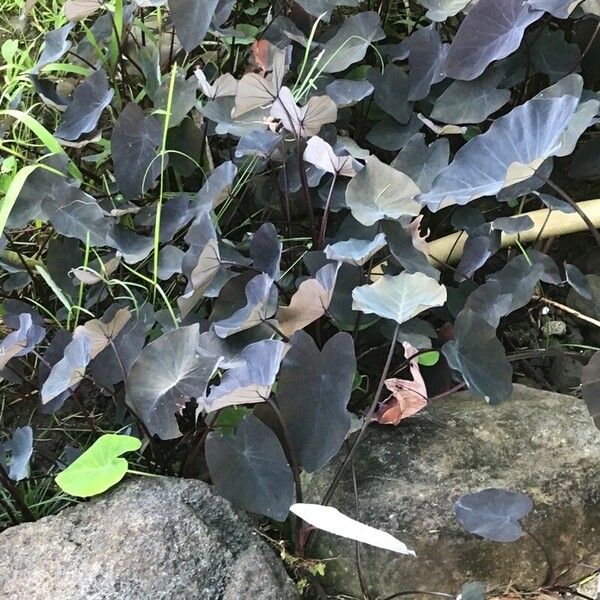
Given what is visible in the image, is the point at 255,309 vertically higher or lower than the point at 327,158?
lower

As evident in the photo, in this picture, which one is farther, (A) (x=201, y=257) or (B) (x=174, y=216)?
(B) (x=174, y=216)

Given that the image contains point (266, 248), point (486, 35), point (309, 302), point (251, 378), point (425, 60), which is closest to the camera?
point (251, 378)

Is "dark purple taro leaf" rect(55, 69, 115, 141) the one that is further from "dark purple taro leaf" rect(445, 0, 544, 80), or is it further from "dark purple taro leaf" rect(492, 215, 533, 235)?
"dark purple taro leaf" rect(492, 215, 533, 235)

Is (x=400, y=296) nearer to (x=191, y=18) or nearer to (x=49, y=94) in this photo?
(x=191, y=18)

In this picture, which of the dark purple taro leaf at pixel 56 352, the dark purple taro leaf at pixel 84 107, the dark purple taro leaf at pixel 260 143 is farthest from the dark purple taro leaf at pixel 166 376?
the dark purple taro leaf at pixel 84 107

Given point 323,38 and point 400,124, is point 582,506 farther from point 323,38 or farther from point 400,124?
point 323,38

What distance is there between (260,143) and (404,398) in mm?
436

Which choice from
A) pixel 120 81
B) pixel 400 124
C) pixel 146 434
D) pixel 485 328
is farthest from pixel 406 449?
pixel 120 81

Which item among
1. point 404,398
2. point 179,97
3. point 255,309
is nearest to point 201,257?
point 255,309

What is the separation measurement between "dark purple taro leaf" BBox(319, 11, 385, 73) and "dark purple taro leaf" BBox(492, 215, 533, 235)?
0.43 meters

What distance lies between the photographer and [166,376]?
0.82m

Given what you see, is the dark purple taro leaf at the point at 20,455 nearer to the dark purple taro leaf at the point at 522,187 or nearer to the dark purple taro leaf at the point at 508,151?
the dark purple taro leaf at the point at 508,151

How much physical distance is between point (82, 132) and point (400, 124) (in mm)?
565

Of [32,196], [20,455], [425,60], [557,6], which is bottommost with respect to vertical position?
[20,455]
